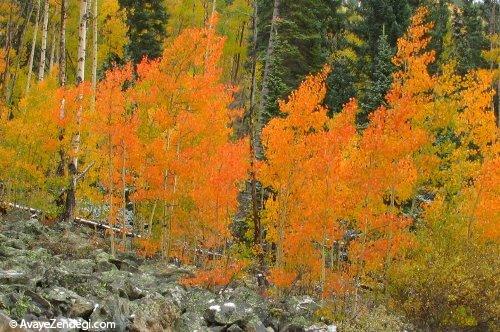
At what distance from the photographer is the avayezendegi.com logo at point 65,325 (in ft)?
21.6

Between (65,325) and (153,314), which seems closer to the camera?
(65,325)

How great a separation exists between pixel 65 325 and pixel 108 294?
6.70 ft

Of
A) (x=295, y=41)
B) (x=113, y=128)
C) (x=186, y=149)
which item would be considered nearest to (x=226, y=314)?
(x=186, y=149)

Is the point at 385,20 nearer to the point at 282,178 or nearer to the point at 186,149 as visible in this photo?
the point at 282,178

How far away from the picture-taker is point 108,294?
9.09 m

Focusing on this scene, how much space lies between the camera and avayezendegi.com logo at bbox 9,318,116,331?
259 inches

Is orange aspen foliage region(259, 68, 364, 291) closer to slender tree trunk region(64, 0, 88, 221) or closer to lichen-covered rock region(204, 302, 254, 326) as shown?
lichen-covered rock region(204, 302, 254, 326)

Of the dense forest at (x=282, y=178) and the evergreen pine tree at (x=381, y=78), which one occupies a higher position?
the evergreen pine tree at (x=381, y=78)

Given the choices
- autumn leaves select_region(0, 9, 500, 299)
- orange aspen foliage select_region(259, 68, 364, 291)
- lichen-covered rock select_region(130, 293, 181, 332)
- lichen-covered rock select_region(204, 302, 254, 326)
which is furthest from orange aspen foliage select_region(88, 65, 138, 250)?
lichen-covered rock select_region(130, 293, 181, 332)

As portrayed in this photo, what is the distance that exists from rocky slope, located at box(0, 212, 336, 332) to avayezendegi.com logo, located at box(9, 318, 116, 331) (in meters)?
0.09

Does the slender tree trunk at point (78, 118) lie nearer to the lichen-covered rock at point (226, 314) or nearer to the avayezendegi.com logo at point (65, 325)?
the lichen-covered rock at point (226, 314)

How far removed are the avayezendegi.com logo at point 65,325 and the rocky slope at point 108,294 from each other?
9cm


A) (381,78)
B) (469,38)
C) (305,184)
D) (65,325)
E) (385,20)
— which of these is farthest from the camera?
(469,38)

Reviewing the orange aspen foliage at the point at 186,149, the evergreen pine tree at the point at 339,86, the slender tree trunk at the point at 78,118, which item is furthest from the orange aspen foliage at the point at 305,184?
the evergreen pine tree at the point at 339,86
